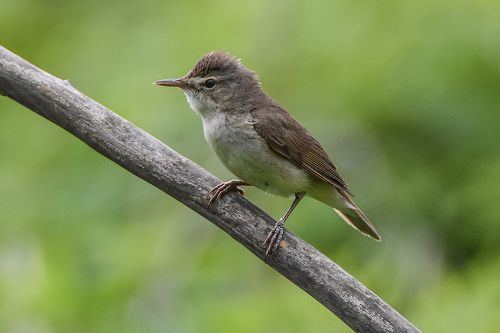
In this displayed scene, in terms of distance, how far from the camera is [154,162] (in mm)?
4539

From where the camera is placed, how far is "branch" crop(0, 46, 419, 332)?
448 cm

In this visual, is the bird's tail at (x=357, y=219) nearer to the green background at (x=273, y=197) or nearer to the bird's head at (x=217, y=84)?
the green background at (x=273, y=197)

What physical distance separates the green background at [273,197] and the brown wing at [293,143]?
389 mm

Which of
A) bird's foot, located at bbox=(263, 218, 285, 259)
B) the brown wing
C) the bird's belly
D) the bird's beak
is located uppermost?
the brown wing

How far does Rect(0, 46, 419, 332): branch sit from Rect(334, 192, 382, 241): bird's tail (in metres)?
0.99

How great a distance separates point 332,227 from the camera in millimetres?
5797

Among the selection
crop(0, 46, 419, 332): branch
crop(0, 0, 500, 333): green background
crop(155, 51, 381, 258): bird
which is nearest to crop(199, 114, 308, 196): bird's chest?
crop(155, 51, 381, 258): bird

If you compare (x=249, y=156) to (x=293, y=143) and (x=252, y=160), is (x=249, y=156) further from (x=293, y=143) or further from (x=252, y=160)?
(x=293, y=143)

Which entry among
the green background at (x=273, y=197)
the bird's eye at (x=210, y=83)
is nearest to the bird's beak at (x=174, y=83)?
the bird's eye at (x=210, y=83)

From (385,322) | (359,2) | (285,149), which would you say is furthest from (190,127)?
(385,322)

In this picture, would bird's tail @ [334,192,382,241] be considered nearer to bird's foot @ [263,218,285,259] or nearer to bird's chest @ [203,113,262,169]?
bird's chest @ [203,113,262,169]

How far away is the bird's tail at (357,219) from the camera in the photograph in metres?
5.54

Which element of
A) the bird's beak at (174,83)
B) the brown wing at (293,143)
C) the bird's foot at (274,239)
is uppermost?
the brown wing at (293,143)

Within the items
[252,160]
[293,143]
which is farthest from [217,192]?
[293,143]
